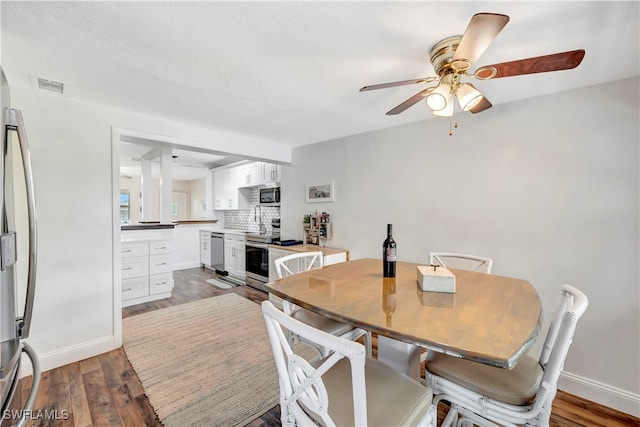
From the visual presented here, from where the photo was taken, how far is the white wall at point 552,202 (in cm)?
185

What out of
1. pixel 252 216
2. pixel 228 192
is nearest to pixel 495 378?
pixel 252 216

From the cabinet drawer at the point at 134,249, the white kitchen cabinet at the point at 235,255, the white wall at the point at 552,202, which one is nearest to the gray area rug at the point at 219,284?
the white kitchen cabinet at the point at 235,255

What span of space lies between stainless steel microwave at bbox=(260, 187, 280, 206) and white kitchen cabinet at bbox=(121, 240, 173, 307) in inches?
66.5

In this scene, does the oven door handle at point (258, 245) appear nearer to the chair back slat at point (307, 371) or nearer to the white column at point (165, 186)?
the white column at point (165, 186)

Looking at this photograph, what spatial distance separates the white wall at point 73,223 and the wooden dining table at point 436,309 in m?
A: 2.02

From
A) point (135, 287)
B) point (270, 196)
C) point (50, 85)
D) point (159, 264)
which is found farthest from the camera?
point (270, 196)

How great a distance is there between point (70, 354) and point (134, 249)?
168 cm

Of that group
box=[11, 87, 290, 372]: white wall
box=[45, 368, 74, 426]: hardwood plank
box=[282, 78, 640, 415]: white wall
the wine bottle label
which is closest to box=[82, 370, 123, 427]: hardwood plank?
box=[45, 368, 74, 426]: hardwood plank

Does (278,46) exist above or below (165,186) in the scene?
above

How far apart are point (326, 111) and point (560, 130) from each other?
1924 mm

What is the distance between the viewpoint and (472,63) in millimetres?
1271

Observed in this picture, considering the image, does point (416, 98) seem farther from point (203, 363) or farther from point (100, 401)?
point (100, 401)

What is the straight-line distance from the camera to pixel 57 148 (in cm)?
220

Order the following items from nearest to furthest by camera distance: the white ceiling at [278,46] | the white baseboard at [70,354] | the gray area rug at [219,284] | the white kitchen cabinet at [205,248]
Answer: the white ceiling at [278,46] → the white baseboard at [70,354] → the gray area rug at [219,284] → the white kitchen cabinet at [205,248]
